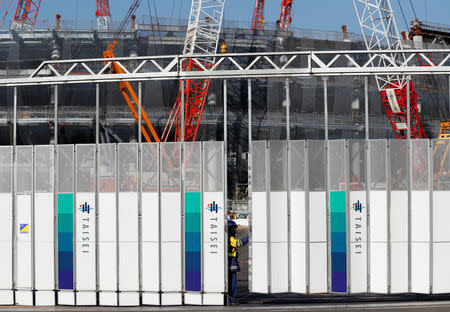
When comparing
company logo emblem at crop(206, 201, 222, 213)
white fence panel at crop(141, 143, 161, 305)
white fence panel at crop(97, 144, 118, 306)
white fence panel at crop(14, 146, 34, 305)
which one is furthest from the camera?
white fence panel at crop(14, 146, 34, 305)

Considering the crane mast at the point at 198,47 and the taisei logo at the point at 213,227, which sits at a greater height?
the crane mast at the point at 198,47

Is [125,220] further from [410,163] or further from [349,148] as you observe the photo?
[410,163]

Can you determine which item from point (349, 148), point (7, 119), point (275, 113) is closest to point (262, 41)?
point (275, 113)

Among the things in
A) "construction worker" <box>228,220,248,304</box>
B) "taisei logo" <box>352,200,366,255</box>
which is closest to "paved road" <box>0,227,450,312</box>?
"construction worker" <box>228,220,248,304</box>

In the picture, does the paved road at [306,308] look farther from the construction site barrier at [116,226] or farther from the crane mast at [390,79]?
the crane mast at [390,79]

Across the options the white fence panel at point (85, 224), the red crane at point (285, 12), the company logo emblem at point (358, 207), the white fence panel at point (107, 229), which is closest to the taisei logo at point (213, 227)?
the white fence panel at point (107, 229)

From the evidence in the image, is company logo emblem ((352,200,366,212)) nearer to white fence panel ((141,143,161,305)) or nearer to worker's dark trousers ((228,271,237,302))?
worker's dark trousers ((228,271,237,302))

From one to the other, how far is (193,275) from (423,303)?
6.01 meters

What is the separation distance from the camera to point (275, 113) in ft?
167

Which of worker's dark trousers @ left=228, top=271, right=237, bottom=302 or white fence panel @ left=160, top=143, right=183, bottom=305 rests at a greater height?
white fence panel @ left=160, top=143, right=183, bottom=305

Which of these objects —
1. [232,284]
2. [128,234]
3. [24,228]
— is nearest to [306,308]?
[232,284]

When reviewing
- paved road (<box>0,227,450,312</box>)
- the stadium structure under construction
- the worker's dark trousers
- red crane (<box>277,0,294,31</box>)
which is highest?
red crane (<box>277,0,294,31</box>)

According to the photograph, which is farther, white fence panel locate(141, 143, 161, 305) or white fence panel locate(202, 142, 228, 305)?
white fence panel locate(141, 143, 161, 305)

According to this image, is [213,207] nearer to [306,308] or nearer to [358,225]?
[306,308]
